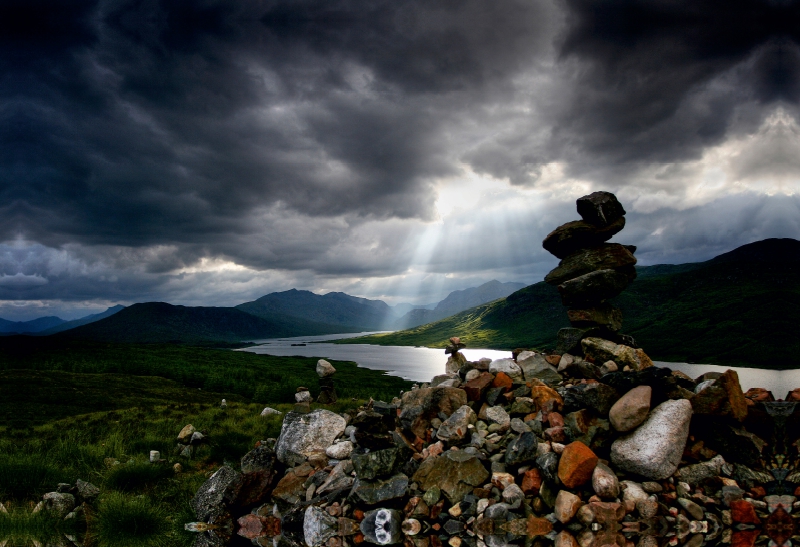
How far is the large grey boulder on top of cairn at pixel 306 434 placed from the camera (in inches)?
484

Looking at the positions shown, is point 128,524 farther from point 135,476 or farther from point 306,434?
point 306,434

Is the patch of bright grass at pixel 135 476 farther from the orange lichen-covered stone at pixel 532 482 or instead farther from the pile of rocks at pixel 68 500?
the orange lichen-covered stone at pixel 532 482

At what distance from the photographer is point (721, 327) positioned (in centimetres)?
19575

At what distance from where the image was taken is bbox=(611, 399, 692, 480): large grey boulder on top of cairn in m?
7.82

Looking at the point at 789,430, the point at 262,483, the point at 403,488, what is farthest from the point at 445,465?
the point at 789,430

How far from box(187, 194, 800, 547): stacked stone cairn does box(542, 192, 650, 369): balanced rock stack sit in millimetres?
1594

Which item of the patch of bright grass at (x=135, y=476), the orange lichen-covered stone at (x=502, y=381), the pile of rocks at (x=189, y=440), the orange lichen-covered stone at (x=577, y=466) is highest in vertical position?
the orange lichen-covered stone at (x=502, y=381)

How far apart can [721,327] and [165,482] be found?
257m

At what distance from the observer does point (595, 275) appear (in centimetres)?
1392

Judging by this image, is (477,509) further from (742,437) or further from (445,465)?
(742,437)

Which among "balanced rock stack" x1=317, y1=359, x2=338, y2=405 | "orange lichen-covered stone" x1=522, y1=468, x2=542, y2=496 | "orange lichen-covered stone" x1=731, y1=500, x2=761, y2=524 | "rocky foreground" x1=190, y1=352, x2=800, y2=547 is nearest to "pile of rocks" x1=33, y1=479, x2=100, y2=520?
"rocky foreground" x1=190, y1=352, x2=800, y2=547

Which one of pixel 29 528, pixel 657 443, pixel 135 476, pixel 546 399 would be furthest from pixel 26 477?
pixel 657 443

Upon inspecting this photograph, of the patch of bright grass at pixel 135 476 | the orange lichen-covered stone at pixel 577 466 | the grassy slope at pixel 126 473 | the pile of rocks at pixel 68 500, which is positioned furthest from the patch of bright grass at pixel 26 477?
the orange lichen-covered stone at pixel 577 466

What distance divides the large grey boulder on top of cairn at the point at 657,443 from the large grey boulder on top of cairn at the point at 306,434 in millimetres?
8715
